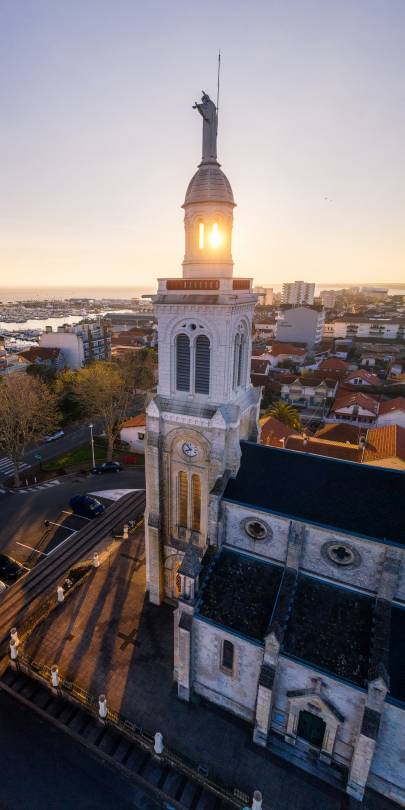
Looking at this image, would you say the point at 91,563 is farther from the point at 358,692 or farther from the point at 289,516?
the point at 358,692

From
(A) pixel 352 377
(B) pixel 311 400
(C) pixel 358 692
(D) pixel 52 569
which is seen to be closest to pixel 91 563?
(D) pixel 52 569

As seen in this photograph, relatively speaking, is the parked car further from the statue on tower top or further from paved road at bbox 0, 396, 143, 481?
the statue on tower top

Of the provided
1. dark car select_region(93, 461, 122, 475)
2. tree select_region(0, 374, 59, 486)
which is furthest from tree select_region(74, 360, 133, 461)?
tree select_region(0, 374, 59, 486)

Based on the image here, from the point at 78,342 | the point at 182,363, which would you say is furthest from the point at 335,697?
the point at 78,342

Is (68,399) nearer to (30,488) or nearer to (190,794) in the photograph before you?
(30,488)

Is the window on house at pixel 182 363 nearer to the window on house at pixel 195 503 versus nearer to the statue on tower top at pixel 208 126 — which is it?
the window on house at pixel 195 503

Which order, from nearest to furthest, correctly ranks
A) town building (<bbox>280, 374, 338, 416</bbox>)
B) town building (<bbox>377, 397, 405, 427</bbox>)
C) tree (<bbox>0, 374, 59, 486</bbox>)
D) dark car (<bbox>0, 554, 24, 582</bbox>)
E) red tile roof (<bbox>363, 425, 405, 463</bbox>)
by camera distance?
dark car (<bbox>0, 554, 24, 582</bbox>) → red tile roof (<bbox>363, 425, 405, 463</bbox>) → tree (<bbox>0, 374, 59, 486</bbox>) → town building (<bbox>377, 397, 405, 427</bbox>) → town building (<bbox>280, 374, 338, 416</bbox>)
